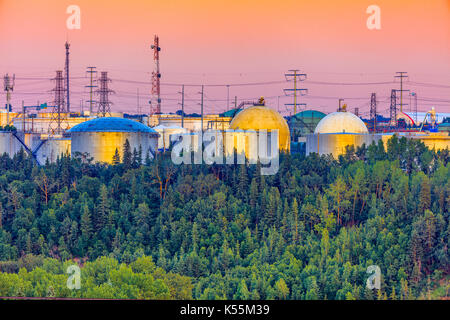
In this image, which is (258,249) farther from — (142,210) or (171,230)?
(142,210)

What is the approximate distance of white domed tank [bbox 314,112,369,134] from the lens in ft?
183

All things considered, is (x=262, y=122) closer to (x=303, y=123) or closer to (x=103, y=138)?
(x=103, y=138)

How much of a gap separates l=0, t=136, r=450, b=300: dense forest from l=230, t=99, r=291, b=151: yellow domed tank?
425 centimetres

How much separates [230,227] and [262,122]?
15678 millimetres

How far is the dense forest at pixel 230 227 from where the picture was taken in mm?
30125

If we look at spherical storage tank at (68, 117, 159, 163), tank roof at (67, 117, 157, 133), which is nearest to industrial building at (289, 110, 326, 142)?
tank roof at (67, 117, 157, 133)

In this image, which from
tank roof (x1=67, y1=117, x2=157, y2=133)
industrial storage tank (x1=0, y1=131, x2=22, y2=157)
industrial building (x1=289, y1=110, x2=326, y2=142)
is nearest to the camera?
tank roof (x1=67, y1=117, x2=157, y2=133)

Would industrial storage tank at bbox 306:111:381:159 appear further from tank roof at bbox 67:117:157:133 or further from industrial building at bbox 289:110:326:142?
tank roof at bbox 67:117:157:133

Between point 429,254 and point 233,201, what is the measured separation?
12.6 meters

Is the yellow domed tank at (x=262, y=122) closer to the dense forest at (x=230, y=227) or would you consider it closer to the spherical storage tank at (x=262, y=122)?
the spherical storage tank at (x=262, y=122)

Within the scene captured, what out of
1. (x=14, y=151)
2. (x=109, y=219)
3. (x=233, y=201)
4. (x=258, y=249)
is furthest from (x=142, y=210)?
(x=14, y=151)

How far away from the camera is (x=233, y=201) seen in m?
42.0

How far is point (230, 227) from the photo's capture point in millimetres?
38906

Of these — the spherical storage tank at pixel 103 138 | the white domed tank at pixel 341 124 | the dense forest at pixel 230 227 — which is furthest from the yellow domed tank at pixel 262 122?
the spherical storage tank at pixel 103 138
